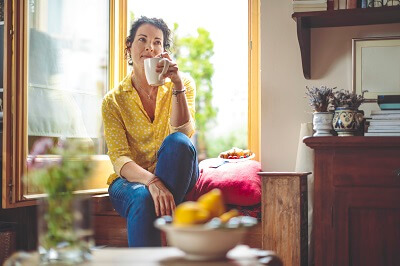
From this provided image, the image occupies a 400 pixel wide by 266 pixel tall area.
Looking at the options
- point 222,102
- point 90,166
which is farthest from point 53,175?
point 222,102

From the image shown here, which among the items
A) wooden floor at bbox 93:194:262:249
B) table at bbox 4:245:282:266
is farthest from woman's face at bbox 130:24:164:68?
table at bbox 4:245:282:266

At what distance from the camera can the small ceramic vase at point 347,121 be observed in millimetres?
2172

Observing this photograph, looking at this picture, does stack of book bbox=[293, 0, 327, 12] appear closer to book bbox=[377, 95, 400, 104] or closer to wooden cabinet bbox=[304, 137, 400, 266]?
book bbox=[377, 95, 400, 104]

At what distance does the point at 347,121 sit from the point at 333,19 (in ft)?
1.69

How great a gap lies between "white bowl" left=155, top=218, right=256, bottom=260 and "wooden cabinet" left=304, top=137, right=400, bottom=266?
0.99 m

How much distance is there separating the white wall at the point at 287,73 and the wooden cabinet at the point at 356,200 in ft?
1.88

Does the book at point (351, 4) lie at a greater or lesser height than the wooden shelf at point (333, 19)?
greater

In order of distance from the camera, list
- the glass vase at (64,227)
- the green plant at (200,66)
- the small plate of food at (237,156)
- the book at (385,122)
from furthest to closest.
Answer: the green plant at (200,66), the small plate of food at (237,156), the book at (385,122), the glass vase at (64,227)

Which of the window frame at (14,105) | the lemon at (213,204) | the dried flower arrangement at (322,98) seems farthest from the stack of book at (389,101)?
the window frame at (14,105)

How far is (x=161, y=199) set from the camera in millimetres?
2053

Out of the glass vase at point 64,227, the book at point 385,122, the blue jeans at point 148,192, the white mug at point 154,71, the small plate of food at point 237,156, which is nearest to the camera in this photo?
the glass vase at point 64,227

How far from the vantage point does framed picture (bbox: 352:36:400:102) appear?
99.0 inches

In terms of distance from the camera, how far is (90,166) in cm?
112

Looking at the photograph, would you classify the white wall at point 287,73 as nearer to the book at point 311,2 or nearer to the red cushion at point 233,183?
the red cushion at point 233,183
